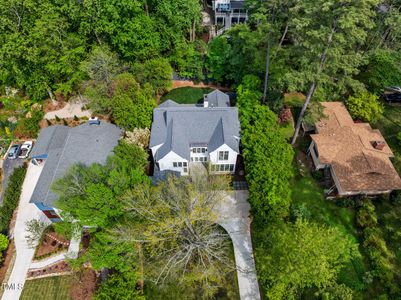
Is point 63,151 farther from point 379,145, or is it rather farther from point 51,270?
point 379,145

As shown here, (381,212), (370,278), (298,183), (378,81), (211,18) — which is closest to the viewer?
(370,278)

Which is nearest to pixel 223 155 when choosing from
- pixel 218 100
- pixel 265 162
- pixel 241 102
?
pixel 265 162

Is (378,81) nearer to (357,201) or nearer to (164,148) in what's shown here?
(357,201)

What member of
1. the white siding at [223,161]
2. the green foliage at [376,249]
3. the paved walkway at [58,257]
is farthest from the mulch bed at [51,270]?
the green foliage at [376,249]

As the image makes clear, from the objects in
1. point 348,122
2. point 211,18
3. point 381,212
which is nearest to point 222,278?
point 381,212

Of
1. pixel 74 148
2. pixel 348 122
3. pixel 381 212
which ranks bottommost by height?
pixel 381 212

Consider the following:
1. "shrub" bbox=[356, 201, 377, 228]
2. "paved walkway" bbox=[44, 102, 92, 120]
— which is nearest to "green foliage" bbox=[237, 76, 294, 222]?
"shrub" bbox=[356, 201, 377, 228]

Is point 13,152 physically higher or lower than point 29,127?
lower
